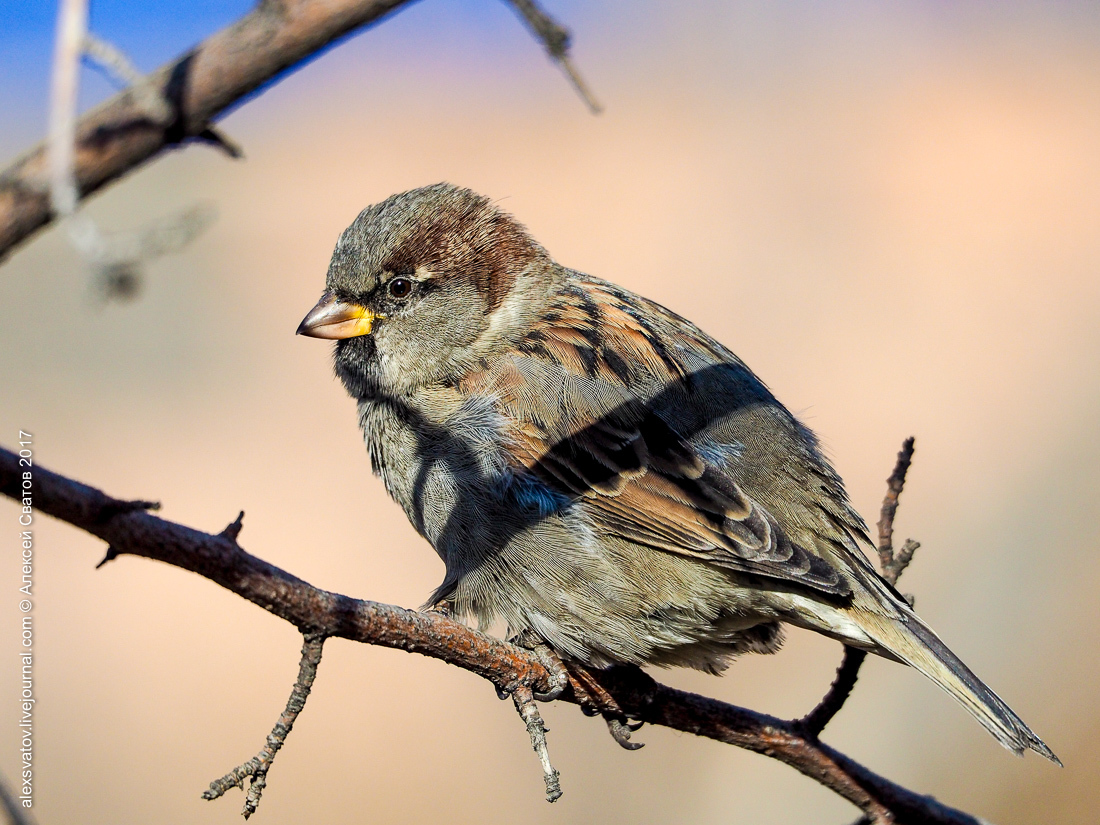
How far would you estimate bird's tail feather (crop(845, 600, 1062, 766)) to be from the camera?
2.75 meters

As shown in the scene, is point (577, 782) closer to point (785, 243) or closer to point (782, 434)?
point (782, 434)

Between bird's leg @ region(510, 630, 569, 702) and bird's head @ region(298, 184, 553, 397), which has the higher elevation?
bird's head @ region(298, 184, 553, 397)

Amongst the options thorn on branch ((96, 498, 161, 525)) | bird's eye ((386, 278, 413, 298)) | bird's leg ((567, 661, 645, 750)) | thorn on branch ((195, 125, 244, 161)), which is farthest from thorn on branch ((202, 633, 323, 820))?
bird's eye ((386, 278, 413, 298))

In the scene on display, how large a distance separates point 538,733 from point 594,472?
33.9 inches

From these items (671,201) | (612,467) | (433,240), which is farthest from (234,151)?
(671,201)

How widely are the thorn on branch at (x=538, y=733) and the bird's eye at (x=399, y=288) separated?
145cm

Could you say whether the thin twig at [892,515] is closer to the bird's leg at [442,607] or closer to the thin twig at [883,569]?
the thin twig at [883,569]

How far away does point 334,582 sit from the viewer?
7.39 m

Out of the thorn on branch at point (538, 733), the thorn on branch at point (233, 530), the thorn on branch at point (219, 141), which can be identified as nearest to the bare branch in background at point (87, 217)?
the thorn on branch at point (219, 141)

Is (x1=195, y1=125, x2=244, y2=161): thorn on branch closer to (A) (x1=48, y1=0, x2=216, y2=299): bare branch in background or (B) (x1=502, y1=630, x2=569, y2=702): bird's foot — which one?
(A) (x1=48, y1=0, x2=216, y2=299): bare branch in background

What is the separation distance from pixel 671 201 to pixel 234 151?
12.6m

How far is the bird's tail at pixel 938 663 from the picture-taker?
2754 millimetres

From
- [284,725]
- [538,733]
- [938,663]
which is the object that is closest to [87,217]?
[284,725]

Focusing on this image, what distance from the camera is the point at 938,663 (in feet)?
9.45
